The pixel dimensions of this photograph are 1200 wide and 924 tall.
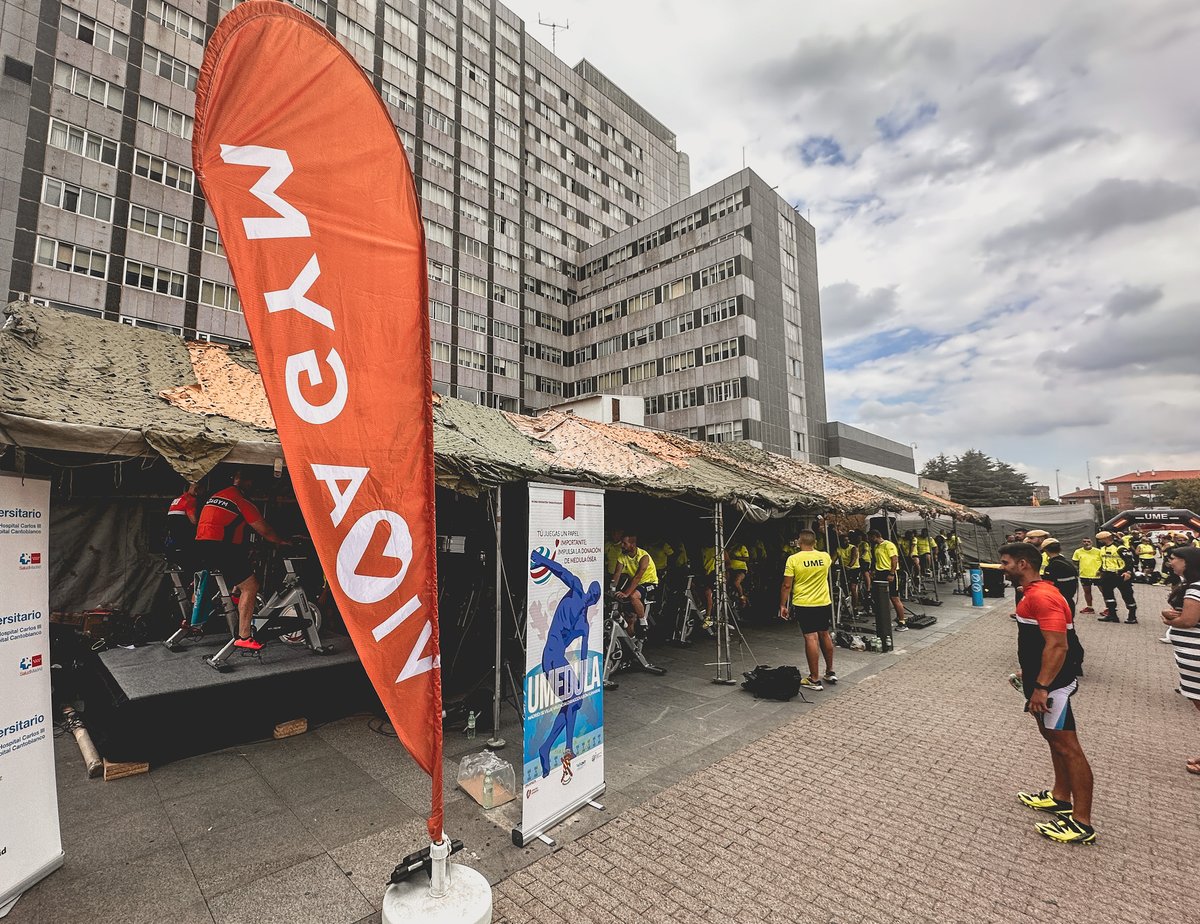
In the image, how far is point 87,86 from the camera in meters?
25.0

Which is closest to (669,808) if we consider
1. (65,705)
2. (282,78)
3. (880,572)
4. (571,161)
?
(282,78)

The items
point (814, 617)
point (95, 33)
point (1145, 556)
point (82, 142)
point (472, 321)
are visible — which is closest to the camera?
point (814, 617)

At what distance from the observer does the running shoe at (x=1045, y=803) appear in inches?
160

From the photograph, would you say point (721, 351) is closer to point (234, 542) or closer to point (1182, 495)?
point (234, 542)

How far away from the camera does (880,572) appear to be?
1373 cm

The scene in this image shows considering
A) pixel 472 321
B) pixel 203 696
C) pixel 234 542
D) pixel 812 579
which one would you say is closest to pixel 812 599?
pixel 812 579

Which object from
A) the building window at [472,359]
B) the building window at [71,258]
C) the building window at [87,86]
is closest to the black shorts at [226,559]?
the building window at [71,258]

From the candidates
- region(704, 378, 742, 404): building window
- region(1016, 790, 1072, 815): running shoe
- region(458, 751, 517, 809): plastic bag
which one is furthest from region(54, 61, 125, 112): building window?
region(1016, 790, 1072, 815): running shoe

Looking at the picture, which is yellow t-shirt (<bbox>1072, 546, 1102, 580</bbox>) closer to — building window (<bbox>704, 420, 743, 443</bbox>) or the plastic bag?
the plastic bag

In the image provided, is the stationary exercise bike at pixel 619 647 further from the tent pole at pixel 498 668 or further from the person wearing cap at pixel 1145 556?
the person wearing cap at pixel 1145 556

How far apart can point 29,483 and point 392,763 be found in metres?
3.45

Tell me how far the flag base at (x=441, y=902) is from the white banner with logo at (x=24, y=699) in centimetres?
225

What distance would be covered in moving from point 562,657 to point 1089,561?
15688 mm

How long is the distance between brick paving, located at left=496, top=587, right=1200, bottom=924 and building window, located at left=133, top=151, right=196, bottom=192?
115ft
